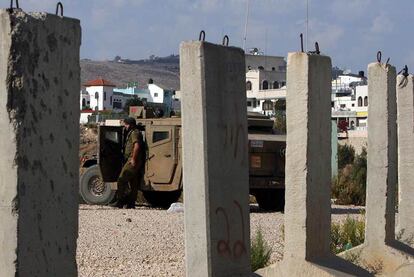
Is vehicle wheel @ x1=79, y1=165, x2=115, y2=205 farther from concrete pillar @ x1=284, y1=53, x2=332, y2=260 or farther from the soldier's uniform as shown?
concrete pillar @ x1=284, y1=53, x2=332, y2=260

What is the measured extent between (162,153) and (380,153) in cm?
960

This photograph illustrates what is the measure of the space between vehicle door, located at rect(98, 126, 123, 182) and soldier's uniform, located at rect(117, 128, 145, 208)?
231mm

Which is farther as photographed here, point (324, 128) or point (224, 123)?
point (324, 128)

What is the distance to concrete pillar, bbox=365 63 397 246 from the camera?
34.1ft

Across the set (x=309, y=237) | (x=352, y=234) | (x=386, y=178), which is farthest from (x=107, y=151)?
(x=309, y=237)

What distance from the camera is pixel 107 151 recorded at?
2019 cm

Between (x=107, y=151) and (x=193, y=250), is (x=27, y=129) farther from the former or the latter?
(x=107, y=151)

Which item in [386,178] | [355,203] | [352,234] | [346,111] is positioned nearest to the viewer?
[386,178]

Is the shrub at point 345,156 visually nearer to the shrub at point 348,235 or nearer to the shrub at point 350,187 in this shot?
the shrub at point 350,187

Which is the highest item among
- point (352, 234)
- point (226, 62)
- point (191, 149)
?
point (226, 62)

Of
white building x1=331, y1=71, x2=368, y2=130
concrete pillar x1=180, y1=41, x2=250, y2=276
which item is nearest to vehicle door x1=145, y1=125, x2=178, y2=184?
concrete pillar x1=180, y1=41, x2=250, y2=276

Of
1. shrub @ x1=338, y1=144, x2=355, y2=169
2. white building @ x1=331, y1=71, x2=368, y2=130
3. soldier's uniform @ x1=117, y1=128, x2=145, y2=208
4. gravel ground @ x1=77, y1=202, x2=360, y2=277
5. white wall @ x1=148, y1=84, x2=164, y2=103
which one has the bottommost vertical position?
gravel ground @ x1=77, y1=202, x2=360, y2=277

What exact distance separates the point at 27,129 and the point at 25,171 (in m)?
0.21

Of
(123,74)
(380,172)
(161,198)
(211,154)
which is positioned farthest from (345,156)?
(123,74)
